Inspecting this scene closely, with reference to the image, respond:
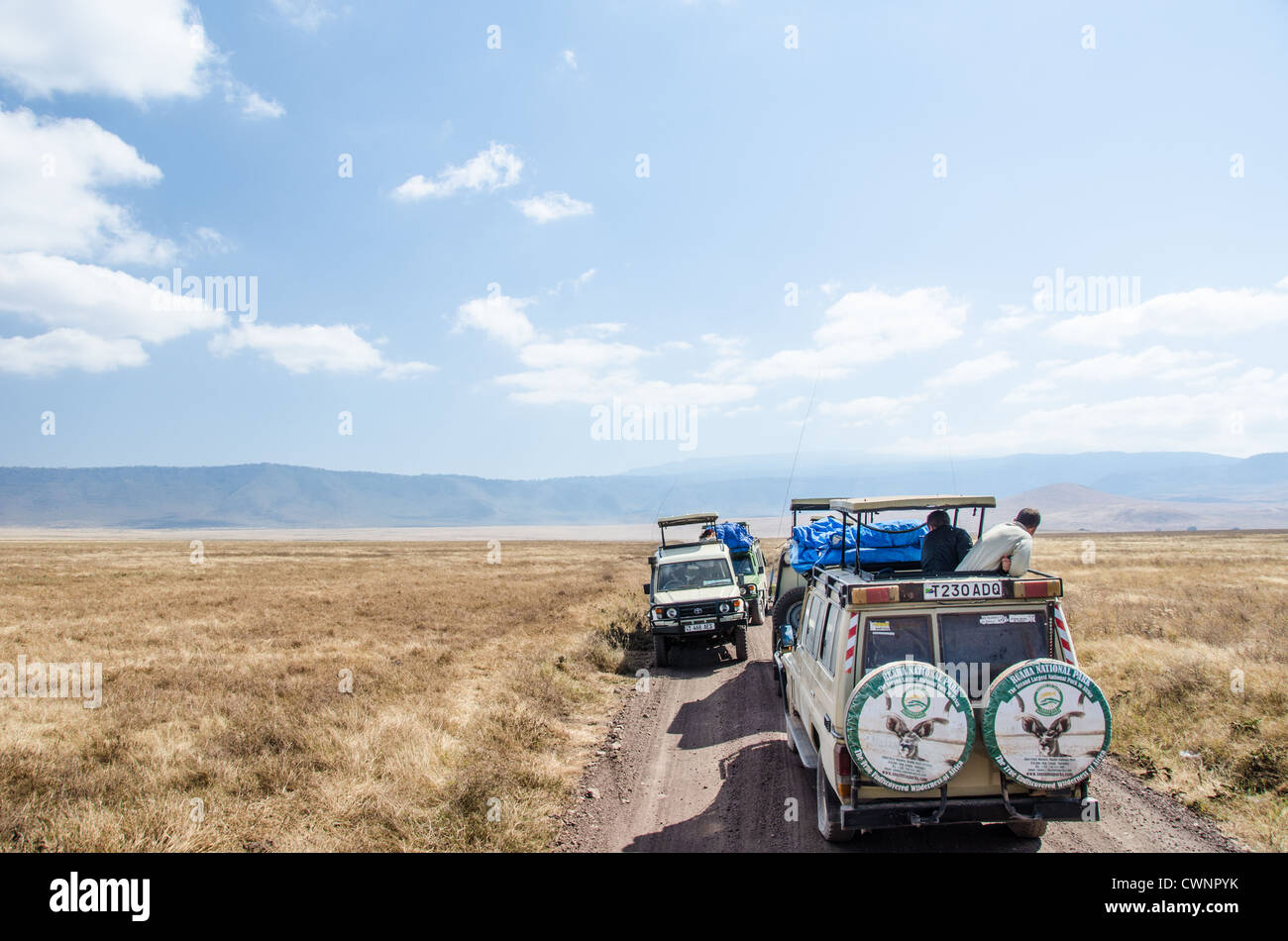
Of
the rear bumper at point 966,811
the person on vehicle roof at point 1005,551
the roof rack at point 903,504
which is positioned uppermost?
the roof rack at point 903,504

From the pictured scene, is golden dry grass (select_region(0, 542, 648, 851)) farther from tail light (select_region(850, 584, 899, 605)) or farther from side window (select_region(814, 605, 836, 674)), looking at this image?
tail light (select_region(850, 584, 899, 605))

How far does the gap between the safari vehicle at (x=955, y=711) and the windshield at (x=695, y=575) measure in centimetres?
910

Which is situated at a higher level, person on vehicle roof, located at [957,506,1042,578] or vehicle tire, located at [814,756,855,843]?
person on vehicle roof, located at [957,506,1042,578]

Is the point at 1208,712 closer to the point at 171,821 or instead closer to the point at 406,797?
the point at 406,797

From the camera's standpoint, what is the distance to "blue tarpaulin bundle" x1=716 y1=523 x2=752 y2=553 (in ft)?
62.1

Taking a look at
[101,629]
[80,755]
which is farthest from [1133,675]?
[101,629]

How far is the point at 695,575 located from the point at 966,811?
33.7 ft

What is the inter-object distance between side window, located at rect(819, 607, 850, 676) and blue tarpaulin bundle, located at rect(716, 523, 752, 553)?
12164 mm

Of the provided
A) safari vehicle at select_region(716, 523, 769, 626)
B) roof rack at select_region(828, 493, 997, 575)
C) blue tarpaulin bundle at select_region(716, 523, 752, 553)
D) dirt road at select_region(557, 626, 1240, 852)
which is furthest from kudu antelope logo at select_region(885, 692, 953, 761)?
blue tarpaulin bundle at select_region(716, 523, 752, 553)

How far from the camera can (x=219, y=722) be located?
9.49 meters

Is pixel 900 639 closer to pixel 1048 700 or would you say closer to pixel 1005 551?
pixel 1048 700

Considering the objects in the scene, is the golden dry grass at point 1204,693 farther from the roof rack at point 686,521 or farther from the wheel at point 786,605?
the roof rack at point 686,521

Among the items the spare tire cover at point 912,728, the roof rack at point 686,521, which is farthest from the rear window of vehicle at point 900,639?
the roof rack at point 686,521

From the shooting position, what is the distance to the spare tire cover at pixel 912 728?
186 inches
